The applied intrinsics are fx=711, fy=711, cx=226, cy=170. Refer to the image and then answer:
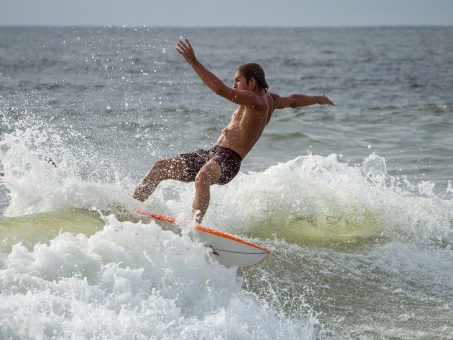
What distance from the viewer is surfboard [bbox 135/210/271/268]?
6.21 meters

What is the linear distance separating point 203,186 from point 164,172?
570mm

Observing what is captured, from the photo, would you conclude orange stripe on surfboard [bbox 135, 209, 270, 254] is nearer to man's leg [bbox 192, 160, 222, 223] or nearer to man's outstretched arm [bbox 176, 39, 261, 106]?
man's leg [bbox 192, 160, 222, 223]

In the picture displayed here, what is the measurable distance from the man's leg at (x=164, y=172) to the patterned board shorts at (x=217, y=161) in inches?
2.3

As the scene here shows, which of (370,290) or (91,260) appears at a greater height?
(91,260)

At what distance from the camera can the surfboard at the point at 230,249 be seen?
6.21 m

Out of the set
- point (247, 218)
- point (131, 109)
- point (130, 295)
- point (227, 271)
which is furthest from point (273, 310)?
point (131, 109)

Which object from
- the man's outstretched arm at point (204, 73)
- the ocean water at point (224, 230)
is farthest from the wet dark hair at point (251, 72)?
the ocean water at point (224, 230)

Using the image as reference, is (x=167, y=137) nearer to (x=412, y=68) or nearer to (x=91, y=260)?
(x=91, y=260)

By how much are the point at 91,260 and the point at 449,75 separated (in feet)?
107

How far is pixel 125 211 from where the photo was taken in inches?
274

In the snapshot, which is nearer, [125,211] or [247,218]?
[125,211]

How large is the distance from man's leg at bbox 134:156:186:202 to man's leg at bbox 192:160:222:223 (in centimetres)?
32

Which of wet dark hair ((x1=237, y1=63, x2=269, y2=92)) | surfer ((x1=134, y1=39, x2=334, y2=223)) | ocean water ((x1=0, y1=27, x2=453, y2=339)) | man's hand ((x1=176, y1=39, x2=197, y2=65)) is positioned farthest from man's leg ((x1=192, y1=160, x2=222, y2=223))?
man's hand ((x1=176, y1=39, x2=197, y2=65))

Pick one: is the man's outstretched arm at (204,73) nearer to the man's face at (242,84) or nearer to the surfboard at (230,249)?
the man's face at (242,84)
